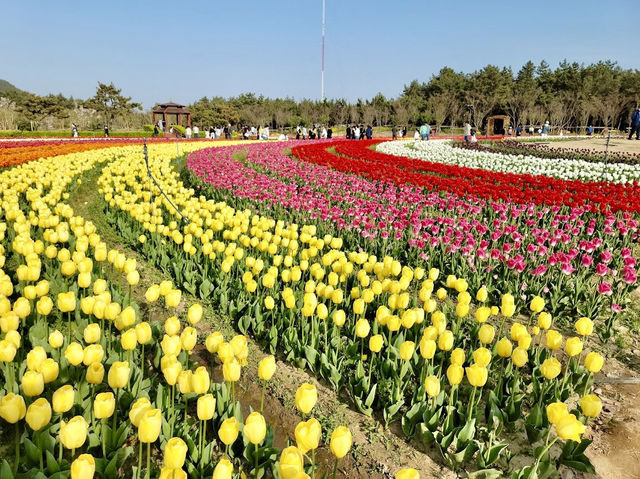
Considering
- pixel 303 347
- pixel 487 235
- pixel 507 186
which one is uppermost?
pixel 507 186

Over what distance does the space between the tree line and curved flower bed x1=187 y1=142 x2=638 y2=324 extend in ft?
183

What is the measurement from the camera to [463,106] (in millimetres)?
73375

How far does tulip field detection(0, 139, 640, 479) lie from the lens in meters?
2.36

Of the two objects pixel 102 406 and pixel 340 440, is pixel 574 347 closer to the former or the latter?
pixel 340 440

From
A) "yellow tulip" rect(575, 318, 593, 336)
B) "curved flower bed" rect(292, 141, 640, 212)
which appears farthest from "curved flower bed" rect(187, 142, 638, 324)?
"yellow tulip" rect(575, 318, 593, 336)

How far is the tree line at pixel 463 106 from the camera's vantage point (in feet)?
214

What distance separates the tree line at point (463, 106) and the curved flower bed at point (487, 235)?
183ft

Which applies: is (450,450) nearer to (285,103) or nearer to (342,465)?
(342,465)

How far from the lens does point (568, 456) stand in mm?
2680

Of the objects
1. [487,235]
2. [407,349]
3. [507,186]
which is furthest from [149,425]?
[507,186]

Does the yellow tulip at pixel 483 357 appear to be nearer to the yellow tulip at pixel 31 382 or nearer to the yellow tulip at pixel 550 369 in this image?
the yellow tulip at pixel 550 369

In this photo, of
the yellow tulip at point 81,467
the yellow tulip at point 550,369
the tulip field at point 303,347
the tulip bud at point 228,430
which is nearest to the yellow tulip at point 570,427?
the tulip field at point 303,347

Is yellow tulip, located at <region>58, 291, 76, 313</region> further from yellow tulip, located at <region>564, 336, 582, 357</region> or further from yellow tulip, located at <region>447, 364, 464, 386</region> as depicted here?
yellow tulip, located at <region>564, 336, 582, 357</region>

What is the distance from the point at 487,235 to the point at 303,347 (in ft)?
14.2
